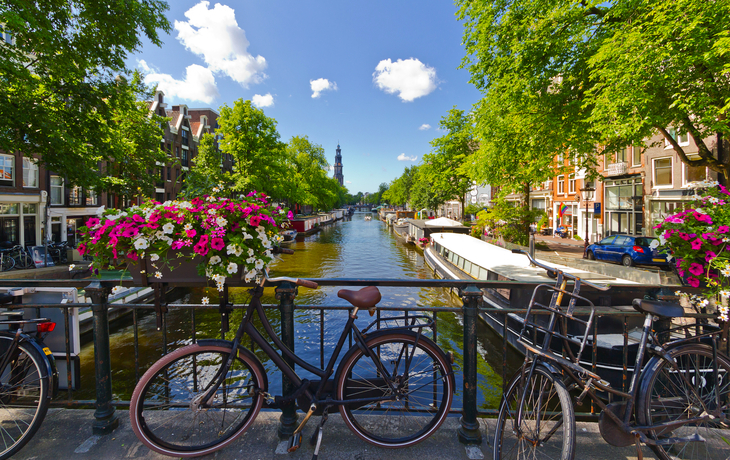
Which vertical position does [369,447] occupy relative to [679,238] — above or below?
below

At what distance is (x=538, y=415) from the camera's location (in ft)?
6.86

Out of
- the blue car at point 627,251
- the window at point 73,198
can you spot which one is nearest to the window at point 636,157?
the blue car at point 627,251

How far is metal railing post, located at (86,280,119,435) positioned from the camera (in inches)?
98.3

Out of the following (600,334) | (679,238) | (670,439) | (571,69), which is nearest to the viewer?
(670,439)

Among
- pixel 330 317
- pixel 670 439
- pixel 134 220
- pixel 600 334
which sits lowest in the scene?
pixel 330 317

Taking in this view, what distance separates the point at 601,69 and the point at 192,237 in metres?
10.9

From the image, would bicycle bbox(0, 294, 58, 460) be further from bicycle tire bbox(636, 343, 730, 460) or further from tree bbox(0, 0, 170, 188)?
tree bbox(0, 0, 170, 188)

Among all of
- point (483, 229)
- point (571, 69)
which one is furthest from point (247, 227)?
point (483, 229)

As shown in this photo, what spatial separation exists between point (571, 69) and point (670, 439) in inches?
438

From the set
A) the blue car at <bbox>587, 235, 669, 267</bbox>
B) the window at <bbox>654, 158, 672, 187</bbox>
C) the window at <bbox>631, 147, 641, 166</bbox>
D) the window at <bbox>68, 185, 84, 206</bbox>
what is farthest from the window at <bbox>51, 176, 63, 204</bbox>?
the window at <bbox>631, 147, 641, 166</bbox>

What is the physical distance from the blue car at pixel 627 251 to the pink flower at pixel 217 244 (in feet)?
57.4

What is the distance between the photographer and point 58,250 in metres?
18.5

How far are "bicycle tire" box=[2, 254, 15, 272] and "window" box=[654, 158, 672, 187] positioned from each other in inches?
1390

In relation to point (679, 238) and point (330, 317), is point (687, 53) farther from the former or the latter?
point (330, 317)
